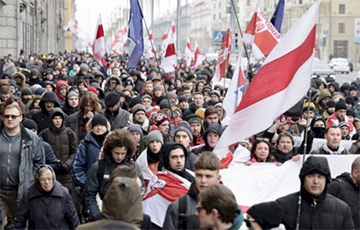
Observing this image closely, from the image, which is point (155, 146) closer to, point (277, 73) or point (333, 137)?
point (277, 73)

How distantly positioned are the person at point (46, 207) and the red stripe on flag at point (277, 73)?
1736mm

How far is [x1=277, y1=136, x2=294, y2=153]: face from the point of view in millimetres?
10508

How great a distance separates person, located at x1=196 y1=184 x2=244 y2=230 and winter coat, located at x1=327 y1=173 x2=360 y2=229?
269 cm

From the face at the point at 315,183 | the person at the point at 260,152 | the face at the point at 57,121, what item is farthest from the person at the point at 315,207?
the face at the point at 57,121

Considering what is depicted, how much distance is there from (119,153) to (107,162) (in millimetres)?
157

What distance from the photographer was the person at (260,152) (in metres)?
9.80

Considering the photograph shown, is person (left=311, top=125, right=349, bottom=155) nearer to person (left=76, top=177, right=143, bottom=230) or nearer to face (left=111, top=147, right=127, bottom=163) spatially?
face (left=111, top=147, right=127, bottom=163)

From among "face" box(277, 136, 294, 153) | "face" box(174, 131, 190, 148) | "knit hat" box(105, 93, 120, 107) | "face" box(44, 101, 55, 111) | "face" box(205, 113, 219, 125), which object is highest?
"knit hat" box(105, 93, 120, 107)

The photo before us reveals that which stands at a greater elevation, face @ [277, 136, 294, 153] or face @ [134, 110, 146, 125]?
face @ [134, 110, 146, 125]

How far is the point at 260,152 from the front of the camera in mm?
9812

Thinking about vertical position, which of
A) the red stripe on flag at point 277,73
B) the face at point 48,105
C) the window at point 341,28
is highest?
the window at point 341,28

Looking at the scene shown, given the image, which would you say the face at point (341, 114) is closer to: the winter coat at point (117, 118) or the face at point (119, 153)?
the winter coat at point (117, 118)

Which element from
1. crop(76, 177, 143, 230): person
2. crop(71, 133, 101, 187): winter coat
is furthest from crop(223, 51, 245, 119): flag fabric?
crop(76, 177, 143, 230): person

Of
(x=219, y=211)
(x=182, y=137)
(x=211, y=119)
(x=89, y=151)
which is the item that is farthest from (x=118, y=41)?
(x=219, y=211)
